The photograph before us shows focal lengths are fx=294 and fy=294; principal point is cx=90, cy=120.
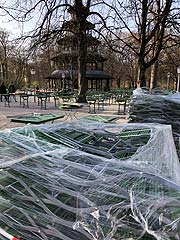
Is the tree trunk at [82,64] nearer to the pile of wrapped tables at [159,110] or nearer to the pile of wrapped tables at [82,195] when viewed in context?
the pile of wrapped tables at [159,110]

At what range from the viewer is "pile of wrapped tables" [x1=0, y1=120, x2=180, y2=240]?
57.3 inches

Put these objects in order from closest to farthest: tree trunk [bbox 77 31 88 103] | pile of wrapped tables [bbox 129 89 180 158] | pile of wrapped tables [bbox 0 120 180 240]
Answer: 1. pile of wrapped tables [bbox 0 120 180 240]
2. pile of wrapped tables [bbox 129 89 180 158]
3. tree trunk [bbox 77 31 88 103]

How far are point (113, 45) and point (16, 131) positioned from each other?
1607 centimetres

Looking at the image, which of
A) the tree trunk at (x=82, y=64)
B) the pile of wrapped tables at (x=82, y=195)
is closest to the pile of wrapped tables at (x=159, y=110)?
the pile of wrapped tables at (x=82, y=195)

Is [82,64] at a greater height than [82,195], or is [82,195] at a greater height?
[82,64]

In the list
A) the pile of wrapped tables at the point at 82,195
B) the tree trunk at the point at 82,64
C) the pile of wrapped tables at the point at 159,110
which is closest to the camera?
the pile of wrapped tables at the point at 82,195

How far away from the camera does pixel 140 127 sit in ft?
10.5

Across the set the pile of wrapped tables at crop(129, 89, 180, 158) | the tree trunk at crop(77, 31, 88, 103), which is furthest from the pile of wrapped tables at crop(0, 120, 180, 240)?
the tree trunk at crop(77, 31, 88, 103)

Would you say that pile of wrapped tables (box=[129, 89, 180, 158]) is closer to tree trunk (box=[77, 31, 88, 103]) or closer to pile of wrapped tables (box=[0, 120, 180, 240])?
pile of wrapped tables (box=[0, 120, 180, 240])

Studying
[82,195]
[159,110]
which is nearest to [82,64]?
[159,110]

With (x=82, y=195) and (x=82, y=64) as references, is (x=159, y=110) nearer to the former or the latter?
(x=82, y=195)

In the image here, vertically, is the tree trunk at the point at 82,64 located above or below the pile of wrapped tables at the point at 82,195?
above

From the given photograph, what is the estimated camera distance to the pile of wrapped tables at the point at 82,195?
146 centimetres

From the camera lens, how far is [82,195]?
1.64 m
